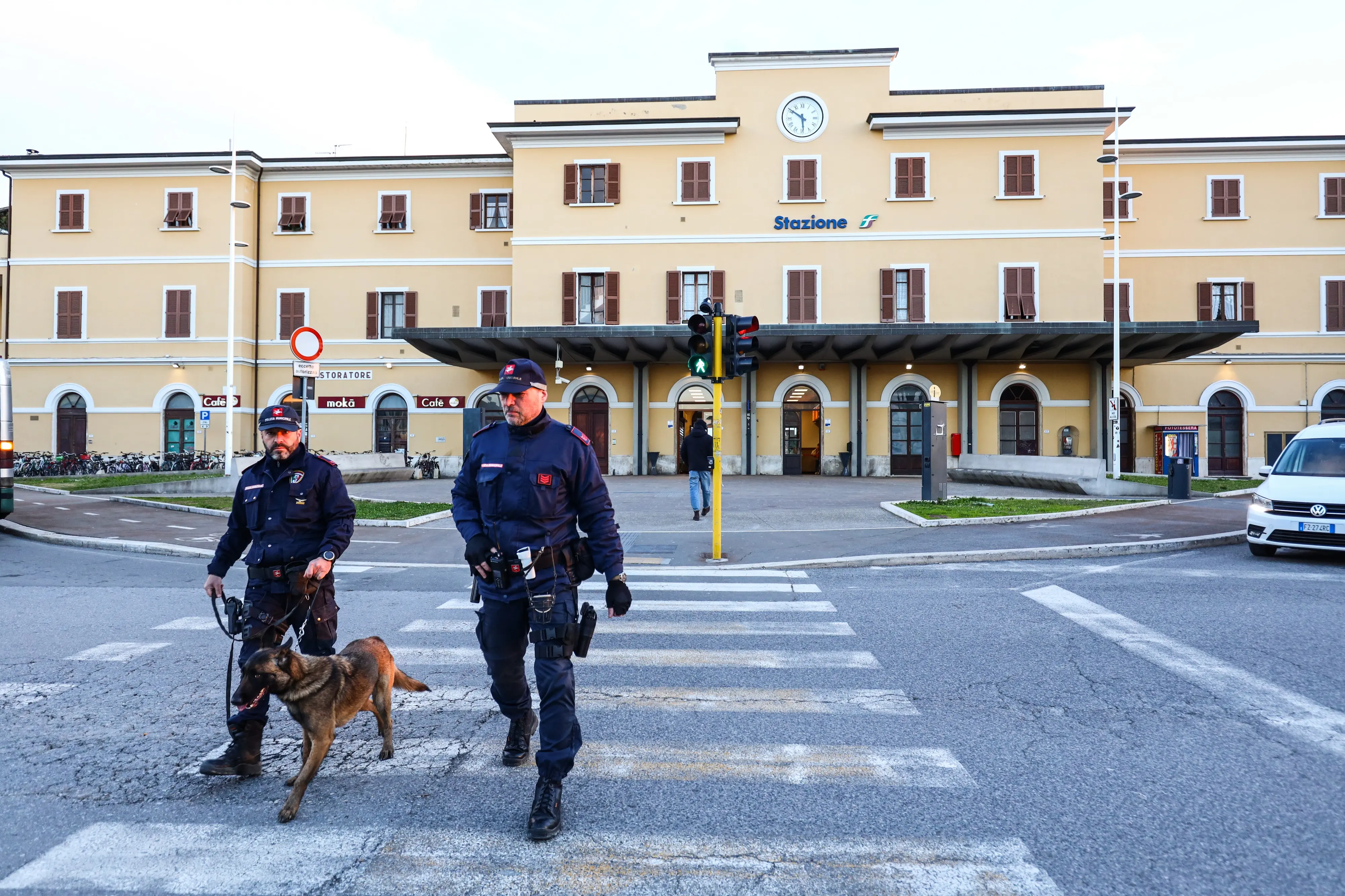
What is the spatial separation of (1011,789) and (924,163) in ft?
95.4

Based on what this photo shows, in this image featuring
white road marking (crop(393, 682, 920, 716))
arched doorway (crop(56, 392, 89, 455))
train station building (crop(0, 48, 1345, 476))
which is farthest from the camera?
arched doorway (crop(56, 392, 89, 455))

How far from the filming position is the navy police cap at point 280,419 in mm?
4207

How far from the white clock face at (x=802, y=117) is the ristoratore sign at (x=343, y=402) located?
63.4 ft

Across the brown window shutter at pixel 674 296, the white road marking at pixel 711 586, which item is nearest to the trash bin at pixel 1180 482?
the white road marking at pixel 711 586

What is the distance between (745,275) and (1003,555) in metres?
20.1

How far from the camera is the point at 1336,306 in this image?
30.2 m

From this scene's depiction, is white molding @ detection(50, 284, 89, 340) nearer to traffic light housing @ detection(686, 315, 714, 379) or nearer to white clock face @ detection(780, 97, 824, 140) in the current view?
white clock face @ detection(780, 97, 824, 140)

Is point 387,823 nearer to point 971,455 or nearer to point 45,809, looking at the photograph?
point 45,809

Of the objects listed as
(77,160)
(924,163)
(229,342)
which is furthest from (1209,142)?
(77,160)

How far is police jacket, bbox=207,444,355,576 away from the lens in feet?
13.7

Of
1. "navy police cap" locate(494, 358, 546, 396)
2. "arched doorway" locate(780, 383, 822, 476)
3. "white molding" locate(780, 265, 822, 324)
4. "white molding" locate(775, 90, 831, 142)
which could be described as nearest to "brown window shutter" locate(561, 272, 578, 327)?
"white molding" locate(780, 265, 822, 324)

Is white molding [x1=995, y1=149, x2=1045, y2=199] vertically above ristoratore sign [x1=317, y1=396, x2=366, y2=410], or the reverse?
white molding [x1=995, y1=149, x2=1045, y2=199]

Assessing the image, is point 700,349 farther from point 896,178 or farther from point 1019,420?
point 1019,420

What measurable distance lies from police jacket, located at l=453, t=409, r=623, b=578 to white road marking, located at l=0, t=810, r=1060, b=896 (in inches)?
46.7
